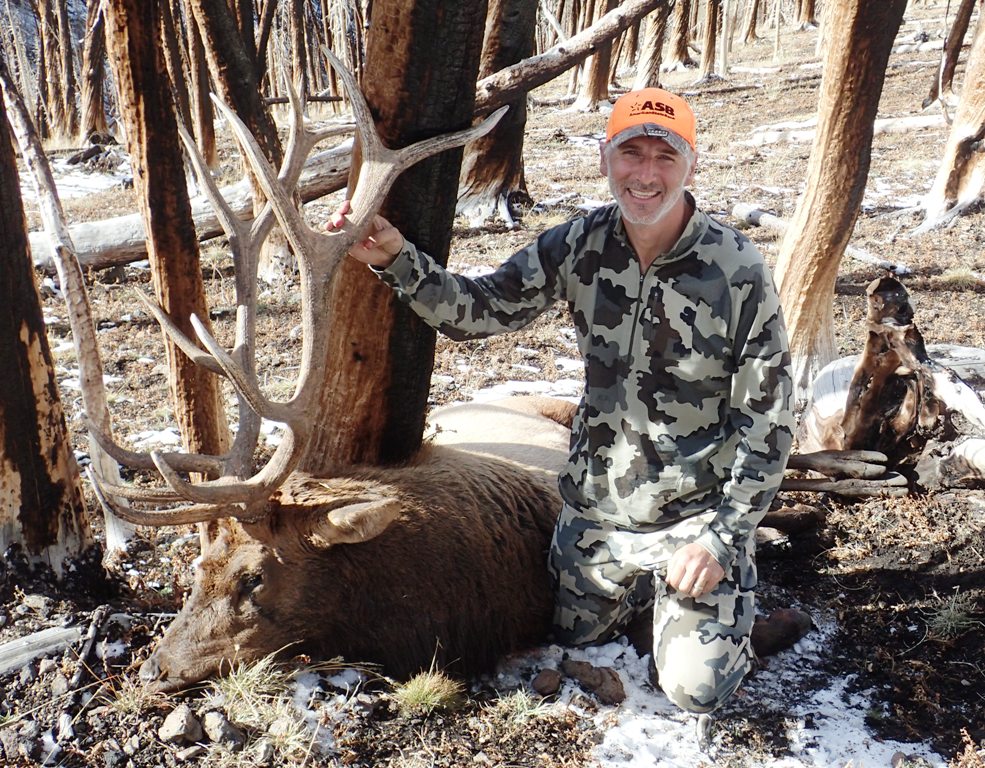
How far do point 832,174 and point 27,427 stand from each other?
4348 mm

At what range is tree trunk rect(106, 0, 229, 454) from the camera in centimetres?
313

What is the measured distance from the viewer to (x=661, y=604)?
3303mm

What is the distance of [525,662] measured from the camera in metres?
3.47

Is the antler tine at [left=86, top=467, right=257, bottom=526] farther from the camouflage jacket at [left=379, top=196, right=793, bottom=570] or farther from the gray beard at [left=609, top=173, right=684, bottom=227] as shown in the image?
the gray beard at [left=609, top=173, right=684, bottom=227]

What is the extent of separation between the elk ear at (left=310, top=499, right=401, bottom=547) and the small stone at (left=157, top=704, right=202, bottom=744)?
0.70 meters

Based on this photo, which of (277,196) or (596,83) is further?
(596,83)

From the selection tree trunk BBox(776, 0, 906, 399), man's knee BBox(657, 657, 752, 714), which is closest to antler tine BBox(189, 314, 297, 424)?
man's knee BBox(657, 657, 752, 714)

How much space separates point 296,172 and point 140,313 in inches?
193

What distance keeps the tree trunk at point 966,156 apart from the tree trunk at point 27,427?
8.58m

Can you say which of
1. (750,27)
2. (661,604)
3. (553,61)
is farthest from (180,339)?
(750,27)

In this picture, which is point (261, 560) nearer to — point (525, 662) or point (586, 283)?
point (525, 662)

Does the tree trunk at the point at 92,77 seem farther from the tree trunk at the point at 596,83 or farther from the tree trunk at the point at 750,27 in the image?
the tree trunk at the point at 750,27

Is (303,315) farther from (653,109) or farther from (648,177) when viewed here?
(653,109)

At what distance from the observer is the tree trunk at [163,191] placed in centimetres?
313
